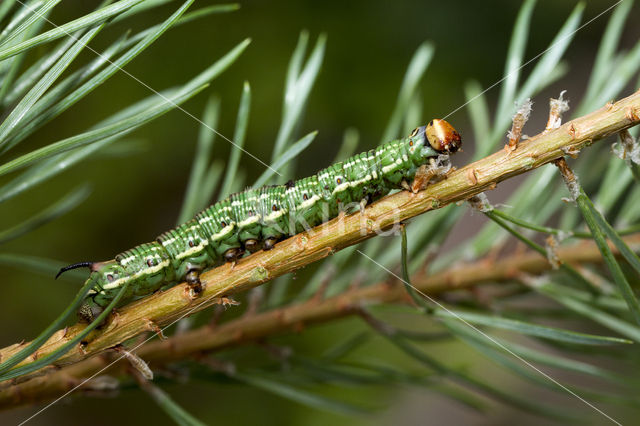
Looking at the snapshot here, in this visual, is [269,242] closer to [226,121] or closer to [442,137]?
[442,137]

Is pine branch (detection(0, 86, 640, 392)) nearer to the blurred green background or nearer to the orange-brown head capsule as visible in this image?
the orange-brown head capsule

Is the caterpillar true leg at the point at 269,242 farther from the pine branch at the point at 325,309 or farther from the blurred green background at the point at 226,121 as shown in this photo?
the blurred green background at the point at 226,121

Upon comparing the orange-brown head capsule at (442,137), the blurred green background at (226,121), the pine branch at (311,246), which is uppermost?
the blurred green background at (226,121)

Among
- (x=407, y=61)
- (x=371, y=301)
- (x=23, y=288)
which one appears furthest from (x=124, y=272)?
(x=407, y=61)

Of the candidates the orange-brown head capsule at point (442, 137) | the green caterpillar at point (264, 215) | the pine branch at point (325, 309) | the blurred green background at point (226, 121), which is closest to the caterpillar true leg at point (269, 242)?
the green caterpillar at point (264, 215)

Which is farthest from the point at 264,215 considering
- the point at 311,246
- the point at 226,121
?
the point at 226,121

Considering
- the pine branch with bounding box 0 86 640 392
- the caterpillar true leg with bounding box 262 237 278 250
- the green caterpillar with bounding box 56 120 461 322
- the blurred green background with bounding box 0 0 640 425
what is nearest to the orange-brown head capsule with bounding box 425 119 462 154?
the green caterpillar with bounding box 56 120 461 322

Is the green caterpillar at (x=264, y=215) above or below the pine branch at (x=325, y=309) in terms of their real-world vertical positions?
above
